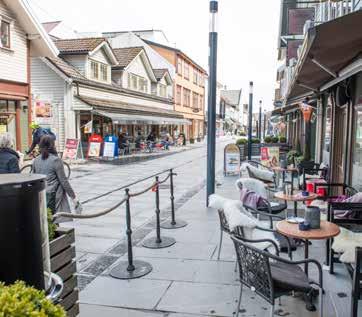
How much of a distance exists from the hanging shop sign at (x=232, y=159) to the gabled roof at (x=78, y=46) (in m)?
12.2

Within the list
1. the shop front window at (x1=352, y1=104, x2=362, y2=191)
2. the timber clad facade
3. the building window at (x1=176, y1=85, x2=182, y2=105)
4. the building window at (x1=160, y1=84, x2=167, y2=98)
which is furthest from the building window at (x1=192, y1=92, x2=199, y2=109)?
the shop front window at (x1=352, y1=104, x2=362, y2=191)

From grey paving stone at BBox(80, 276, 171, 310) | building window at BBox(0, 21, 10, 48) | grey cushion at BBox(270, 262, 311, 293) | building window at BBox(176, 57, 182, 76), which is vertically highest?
building window at BBox(176, 57, 182, 76)

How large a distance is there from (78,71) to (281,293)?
2056 centimetres

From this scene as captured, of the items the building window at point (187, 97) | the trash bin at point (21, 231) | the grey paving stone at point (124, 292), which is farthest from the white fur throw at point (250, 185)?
the building window at point (187, 97)

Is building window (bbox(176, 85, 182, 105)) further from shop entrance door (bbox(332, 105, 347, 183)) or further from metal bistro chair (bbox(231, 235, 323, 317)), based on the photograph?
metal bistro chair (bbox(231, 235, 323, 317))

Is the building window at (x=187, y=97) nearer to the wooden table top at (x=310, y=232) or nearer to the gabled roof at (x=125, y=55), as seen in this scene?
the gabled roof at (x=125, y=55)

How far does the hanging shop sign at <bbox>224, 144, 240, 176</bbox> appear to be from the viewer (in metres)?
13.4

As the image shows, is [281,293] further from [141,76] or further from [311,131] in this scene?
[141,76]

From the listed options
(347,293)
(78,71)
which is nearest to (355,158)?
(347,293)

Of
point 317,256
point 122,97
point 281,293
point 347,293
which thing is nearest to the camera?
point 281,293

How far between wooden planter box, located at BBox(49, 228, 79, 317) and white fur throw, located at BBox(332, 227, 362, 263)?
2588mm

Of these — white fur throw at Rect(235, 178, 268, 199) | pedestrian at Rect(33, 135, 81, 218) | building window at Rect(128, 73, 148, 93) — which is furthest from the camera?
building window at Rect(128, 73, 148, 93)

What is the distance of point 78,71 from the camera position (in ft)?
71.4

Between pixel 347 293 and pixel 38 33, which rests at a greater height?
pixel 38 33
